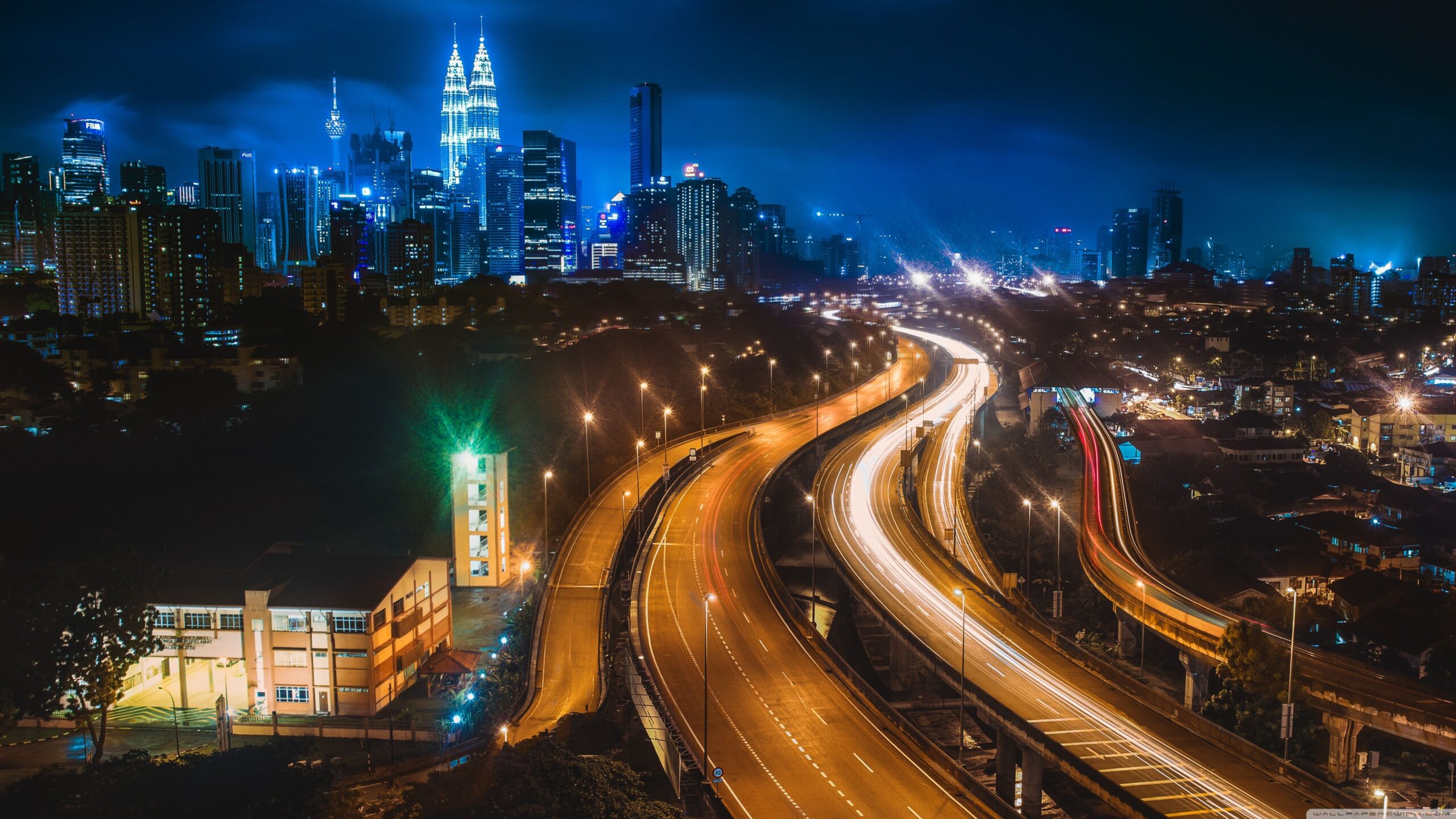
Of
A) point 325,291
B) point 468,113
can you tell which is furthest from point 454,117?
point 325,291

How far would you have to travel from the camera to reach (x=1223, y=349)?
59906mm

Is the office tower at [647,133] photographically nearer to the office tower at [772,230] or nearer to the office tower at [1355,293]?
the office tower at [772,230]

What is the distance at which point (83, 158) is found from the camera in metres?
74.1

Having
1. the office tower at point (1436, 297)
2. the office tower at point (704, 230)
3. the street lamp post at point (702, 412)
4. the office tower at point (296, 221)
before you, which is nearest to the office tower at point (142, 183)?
the office tower at point (296, 221)

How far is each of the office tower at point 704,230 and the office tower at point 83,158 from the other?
45.2m

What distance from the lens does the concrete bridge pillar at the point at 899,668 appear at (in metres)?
18.2

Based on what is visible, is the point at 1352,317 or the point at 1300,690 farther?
the point at 1352,317

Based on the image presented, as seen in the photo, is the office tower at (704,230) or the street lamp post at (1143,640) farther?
the office tower at (704,230)

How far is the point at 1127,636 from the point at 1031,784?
25.7 ft

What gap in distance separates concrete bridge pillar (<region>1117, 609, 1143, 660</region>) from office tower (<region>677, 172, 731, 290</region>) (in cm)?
7617

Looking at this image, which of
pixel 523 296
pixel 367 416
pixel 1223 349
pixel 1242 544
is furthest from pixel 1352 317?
pixel 367 416

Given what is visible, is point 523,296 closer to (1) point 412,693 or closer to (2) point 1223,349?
(2) point 1223,349

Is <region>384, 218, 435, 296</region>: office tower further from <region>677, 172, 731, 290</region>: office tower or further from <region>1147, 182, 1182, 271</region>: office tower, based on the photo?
<region>1147, 182, 1182, 271</region>: office tower

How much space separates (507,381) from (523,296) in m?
25.3
